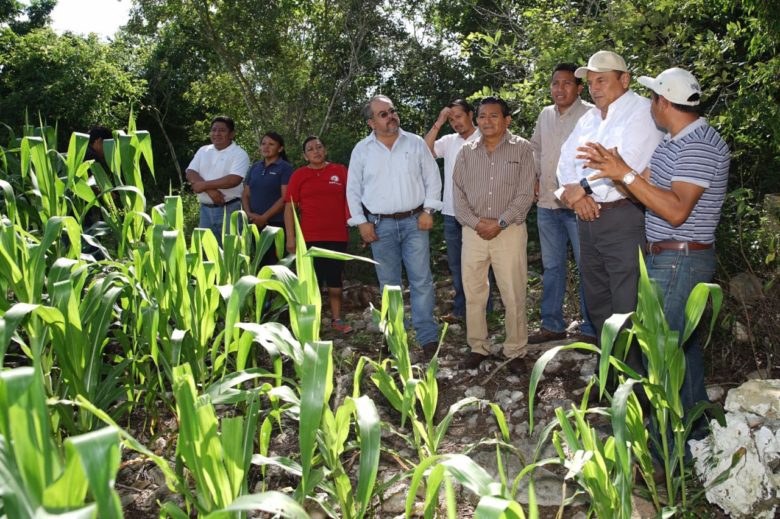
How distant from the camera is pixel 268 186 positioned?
5.32 metres

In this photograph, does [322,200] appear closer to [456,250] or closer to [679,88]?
[456,250]

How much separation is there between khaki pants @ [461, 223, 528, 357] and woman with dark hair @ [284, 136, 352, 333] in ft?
3.45

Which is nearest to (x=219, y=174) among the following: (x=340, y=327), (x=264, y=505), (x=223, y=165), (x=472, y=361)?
(x=223, y=165)

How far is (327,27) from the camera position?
44.6 feet

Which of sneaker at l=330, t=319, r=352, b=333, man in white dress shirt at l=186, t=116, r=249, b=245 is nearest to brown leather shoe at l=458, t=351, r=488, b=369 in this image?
sneaker at l=330, t=319, r=352, b=333

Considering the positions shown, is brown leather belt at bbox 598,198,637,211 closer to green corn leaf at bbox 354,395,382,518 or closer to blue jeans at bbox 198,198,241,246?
green corn leaf at bbox 354,395,382,518

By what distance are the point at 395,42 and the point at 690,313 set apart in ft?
41.3

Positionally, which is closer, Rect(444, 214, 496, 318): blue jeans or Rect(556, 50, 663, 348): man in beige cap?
Rect(556, 50, 663, 348): man in beige cap

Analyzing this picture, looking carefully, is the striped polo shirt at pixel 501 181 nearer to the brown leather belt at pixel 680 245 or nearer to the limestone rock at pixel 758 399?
the brown leather belt at pixel 680 245

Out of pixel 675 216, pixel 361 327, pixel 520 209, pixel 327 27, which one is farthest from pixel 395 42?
pixel 675 216

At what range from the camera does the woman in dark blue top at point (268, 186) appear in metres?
5.30

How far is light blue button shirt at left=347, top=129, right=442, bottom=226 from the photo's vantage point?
4.39 metres

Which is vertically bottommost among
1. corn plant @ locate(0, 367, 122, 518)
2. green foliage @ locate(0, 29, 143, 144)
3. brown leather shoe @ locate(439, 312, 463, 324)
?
brown leather shoe @ locate(439, 312, 463, 324)

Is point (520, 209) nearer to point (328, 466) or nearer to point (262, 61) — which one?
point (328, 466)
